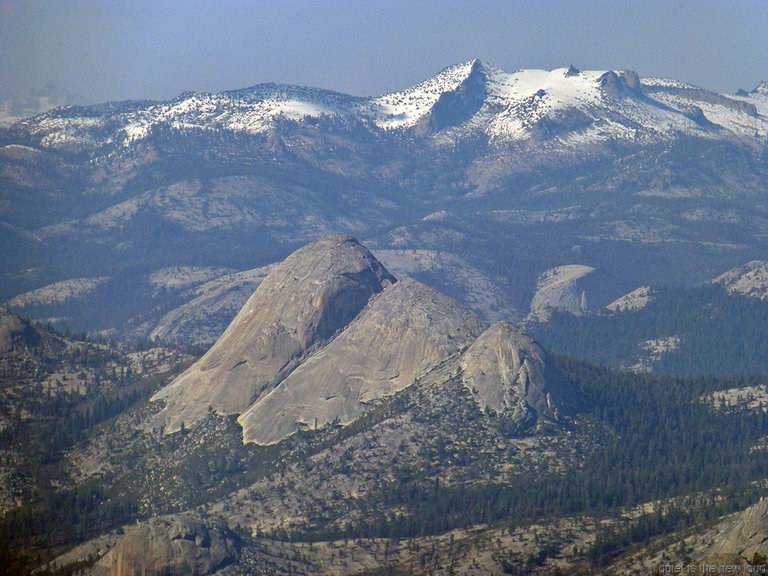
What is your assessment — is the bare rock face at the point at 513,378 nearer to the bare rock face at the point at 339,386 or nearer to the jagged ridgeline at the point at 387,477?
the jagged ridgeline at the point at 387,477

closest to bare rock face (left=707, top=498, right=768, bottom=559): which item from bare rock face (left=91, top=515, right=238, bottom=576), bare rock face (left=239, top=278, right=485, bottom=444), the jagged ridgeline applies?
the jagged ridgeline

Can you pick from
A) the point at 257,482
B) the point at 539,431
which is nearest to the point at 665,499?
the point at 539,431

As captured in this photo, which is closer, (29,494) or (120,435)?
(29,494)

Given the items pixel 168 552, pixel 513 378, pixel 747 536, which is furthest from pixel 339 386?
pixel 747 536

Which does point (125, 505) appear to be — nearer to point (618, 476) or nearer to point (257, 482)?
point (257, 482)

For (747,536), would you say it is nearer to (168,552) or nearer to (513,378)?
(168,552)
